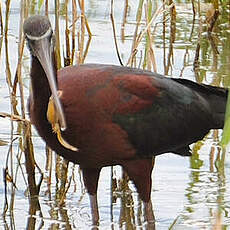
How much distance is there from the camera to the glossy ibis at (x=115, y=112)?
4.64 metres

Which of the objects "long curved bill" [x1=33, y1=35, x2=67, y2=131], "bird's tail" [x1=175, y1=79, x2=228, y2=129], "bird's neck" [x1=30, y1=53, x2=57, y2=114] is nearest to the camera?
"long curved bill" [x1=33, y1=35, x2=67, y2=131]

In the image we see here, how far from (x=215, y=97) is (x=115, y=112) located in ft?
2.25

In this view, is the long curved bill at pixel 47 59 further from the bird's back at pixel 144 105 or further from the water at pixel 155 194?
the water at pixel 155 194

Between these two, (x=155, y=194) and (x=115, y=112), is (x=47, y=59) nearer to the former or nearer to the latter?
(x=115, y=112)

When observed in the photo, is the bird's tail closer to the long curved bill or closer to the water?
the water

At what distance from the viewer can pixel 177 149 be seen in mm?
5281

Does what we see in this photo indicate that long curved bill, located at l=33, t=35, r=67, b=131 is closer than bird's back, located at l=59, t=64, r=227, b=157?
Yes

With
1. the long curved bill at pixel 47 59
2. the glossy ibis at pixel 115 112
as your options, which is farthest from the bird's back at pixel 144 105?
the long curved bill at pixel 47 59

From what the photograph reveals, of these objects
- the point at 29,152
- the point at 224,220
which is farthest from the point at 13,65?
the point at 224,220

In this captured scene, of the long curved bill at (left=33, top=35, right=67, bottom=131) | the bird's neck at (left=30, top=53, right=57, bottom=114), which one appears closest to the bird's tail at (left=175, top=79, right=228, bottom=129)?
the bird's neck at (left=30, top=53, right=57, bottom=114)

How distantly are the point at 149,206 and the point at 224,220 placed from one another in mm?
396

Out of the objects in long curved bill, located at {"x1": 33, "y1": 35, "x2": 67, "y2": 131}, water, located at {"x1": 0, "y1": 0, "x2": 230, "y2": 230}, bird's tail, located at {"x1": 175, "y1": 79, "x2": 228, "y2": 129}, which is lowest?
water, located at {"x1": 0, "y1": 0, "x2": 230, "y2": 230}

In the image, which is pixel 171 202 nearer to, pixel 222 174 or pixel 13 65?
pixel 222 174

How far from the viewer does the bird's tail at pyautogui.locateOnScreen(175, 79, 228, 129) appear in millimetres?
5273
